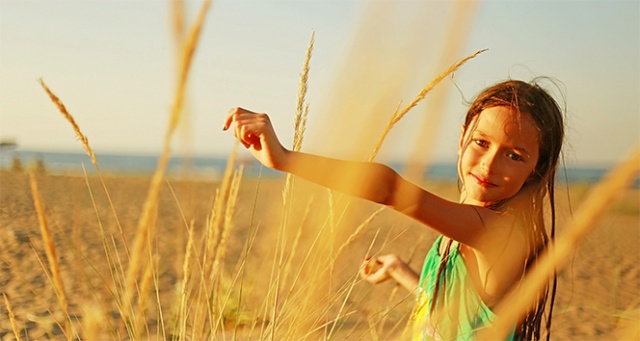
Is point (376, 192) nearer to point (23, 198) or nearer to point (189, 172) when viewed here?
point (189, 172)

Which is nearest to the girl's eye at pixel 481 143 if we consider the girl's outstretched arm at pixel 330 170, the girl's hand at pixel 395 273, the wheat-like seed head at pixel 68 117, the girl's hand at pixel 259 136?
the girl's outstretched arm at pixel 330 170

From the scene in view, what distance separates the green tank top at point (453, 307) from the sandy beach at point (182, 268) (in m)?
0.11

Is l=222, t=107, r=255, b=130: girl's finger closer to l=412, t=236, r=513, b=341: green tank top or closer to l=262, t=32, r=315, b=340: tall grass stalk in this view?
l=262, t=32, r=315, b=340: tall grass stalk

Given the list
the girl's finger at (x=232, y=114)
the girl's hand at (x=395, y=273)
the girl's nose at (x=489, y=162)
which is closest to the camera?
the girl's finger at (x=232, y=114)

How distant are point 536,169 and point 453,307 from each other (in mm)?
420

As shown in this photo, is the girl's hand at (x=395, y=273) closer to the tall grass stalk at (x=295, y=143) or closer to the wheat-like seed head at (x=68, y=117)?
the tall grass stalk at (x=295, y=143)

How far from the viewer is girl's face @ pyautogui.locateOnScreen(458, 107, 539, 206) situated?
155 cm

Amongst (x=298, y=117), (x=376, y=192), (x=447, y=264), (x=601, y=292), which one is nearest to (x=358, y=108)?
(x=376, y=192)

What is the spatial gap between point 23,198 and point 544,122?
5.19 meters

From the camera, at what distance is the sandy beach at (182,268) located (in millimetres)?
1495

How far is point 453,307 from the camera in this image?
166 centimetres

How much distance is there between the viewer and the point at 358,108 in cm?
75

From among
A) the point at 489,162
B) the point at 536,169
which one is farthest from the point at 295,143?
the point at 536,169

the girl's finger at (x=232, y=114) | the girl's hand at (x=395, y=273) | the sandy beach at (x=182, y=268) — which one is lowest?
the sandy beach at (x=182, y=268)
